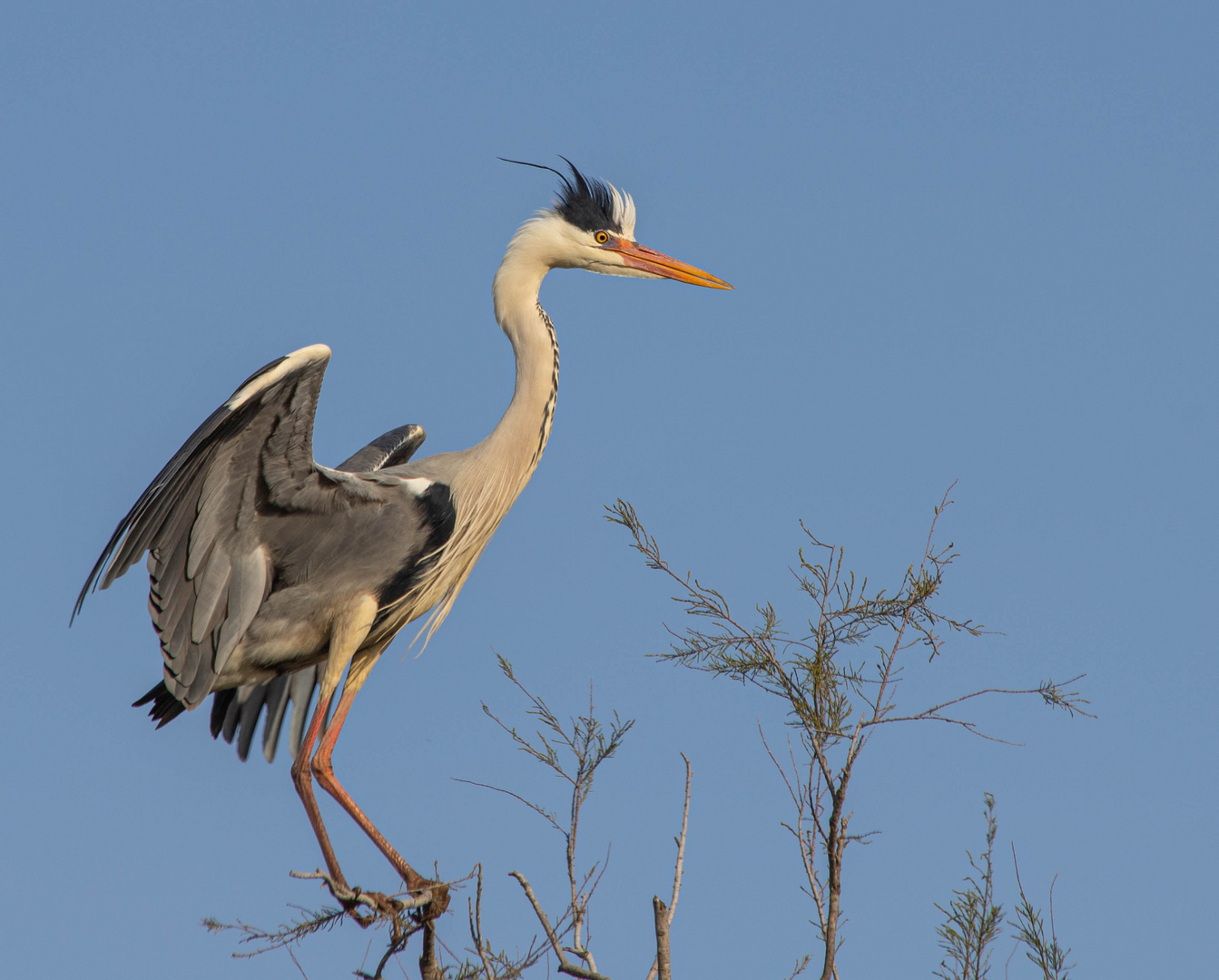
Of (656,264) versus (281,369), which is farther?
(656,264)

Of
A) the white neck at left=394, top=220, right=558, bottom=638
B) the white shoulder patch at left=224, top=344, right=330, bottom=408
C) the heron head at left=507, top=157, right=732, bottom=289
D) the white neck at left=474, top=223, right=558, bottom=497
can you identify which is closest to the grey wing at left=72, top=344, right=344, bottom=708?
the white shoulder patch at left=224, top=344, right=330, bottom=408

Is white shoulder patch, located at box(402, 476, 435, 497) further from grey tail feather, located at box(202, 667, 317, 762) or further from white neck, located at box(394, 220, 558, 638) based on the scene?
grey tail feather, located at box(202, 667, 317, 762)

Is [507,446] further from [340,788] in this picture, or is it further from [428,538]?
[340,788]

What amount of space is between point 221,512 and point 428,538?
2.89 feet

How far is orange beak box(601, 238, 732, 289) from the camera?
6.34m

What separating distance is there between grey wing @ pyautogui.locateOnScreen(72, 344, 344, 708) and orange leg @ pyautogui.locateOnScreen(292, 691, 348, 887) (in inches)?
16.4

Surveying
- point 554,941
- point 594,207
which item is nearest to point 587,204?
point 594,207

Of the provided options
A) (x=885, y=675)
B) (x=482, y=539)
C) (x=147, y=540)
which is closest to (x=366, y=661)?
(x=482, y=539)

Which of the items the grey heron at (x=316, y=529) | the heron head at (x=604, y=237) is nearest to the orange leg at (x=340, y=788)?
the grey heron at (x=316, y=529)

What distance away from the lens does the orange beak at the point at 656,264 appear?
6.34 metres

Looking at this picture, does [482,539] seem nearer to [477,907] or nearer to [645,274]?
[645,274]

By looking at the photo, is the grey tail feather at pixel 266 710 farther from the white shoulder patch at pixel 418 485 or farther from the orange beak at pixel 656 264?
the orange beak at pixel 656 264

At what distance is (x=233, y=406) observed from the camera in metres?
4.42

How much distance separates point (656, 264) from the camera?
637 cm
